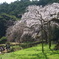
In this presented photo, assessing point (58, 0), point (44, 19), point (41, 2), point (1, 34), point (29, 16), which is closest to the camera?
point (44, 19)

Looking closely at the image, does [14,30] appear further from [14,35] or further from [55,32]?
[55,32]

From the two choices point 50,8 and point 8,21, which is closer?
point 50,8

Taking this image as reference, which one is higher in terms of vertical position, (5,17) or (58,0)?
(58,0)

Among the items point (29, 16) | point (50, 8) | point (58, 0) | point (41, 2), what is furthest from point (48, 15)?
point (41, 2)

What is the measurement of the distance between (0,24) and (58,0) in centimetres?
2357

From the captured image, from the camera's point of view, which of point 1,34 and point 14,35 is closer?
point 14,35

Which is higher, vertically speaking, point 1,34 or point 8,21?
point 8,21

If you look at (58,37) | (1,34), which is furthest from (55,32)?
(1,34)

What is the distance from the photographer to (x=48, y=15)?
26031 mm

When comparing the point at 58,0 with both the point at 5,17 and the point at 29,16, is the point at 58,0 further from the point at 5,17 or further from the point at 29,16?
the point at 29,16

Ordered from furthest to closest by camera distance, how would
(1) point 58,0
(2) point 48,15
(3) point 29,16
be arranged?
1. (1) point 58,0
2. (3) point 29,16
3. (2) point 48,15

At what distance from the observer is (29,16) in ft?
90.9

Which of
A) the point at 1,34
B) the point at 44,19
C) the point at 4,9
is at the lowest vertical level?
the point at 1,34

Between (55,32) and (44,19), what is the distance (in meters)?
12.5
